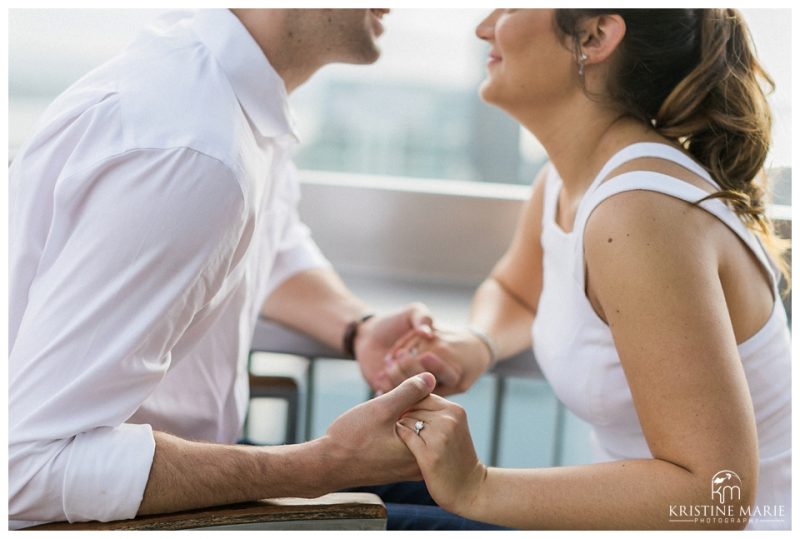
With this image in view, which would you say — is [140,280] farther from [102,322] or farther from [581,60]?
[581,60]

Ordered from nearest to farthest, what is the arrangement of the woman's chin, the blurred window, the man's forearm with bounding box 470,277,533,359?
1. the woman's chin
2. the man's forearm with bounding box 470,277,533,359
3. the blurred window

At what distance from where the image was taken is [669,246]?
1.07 m

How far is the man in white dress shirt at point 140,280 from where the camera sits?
99cm

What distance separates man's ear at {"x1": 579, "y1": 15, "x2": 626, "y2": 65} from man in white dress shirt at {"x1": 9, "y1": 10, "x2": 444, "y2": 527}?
46 cm

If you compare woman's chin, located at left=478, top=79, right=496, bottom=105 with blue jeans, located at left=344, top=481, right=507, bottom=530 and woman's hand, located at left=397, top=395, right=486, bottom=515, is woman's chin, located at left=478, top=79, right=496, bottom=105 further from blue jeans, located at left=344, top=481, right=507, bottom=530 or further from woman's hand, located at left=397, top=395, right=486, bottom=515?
blue jeans, located at left=344, top=481, right=507, bottom=530

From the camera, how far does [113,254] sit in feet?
3.28

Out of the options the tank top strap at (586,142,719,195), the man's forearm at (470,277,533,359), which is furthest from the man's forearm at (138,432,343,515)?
the man's forearm at (470,277,533,359)

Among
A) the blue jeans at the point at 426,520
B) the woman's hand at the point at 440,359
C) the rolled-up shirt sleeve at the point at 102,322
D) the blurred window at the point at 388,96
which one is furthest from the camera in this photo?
the blurred window at the point at 388,96

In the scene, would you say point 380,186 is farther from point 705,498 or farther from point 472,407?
point 705,498

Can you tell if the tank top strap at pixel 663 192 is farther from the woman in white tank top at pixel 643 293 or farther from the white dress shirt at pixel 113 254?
the white dress shirt at pixel 113 254

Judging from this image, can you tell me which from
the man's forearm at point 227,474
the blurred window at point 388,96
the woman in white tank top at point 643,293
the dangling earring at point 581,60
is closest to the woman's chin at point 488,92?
the woman in white tank top at point 643,293

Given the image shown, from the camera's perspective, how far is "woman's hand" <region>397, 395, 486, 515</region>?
1059 mm

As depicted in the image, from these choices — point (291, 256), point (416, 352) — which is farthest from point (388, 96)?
point (416, 352)
